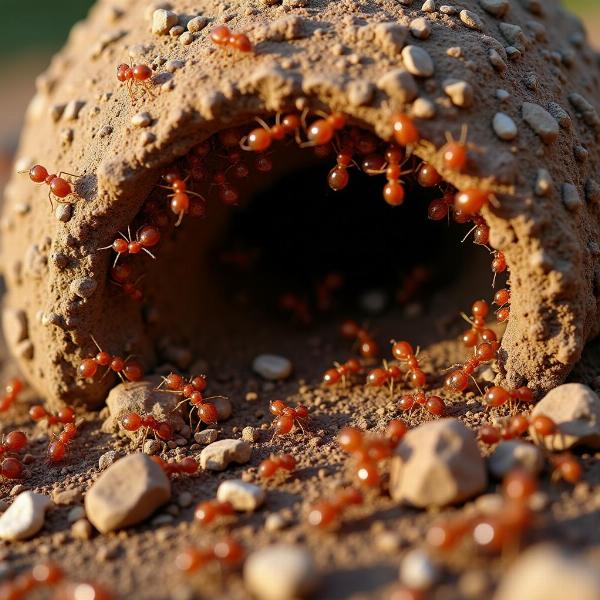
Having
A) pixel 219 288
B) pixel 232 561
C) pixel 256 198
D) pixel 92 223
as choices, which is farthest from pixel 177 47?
pixel 232 561

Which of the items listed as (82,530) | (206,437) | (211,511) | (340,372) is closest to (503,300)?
(340,372)

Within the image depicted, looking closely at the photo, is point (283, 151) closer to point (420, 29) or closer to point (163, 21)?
point (163, 21)

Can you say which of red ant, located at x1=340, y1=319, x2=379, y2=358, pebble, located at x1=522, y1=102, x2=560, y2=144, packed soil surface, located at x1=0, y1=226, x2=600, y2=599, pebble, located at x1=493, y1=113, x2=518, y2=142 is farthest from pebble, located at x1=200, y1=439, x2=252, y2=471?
pebble, located at x1=522, y1=102, x2=560, y2=144

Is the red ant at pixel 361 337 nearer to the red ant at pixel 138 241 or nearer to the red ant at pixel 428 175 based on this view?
the red ant at pixel 428 175

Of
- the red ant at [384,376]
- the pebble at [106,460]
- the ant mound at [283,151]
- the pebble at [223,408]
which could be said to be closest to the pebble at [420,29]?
the ant mound at [283,151]

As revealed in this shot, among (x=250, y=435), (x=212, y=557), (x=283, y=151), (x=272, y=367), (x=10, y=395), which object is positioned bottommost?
(x=10, y=395)

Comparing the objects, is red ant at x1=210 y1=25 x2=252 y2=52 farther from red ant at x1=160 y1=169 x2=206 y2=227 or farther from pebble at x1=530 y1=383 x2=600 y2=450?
pebble at x1=530 y1=383 x2=600 y2=450

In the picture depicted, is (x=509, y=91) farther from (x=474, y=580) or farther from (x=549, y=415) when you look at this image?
(x=474, y=580)
